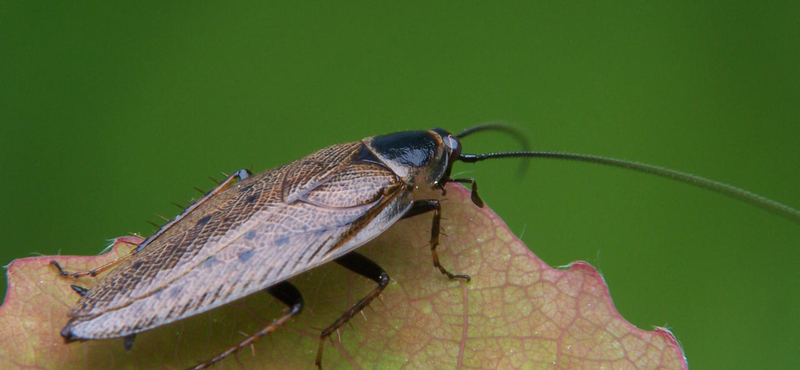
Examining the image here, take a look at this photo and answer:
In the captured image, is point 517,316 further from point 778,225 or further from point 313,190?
point 778,225

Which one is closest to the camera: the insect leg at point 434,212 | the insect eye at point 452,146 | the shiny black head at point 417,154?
the insect leg at point 434,212

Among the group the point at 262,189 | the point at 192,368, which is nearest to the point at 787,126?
the point at 262,189

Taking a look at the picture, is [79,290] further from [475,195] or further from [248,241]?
[475,195]

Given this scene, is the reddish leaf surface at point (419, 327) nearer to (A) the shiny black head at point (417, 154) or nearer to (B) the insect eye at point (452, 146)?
(A) the shiny black head at point (417, 154)

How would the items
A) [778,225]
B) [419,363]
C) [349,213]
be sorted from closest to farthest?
[419,363], [349,213], [778,225]

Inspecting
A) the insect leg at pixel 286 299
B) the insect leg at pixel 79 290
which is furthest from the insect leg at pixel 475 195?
the insect leg at pixel 79 290

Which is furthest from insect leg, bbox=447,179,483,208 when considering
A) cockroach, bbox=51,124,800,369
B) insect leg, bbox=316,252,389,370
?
insect leg, bbox=316,252,389,370
